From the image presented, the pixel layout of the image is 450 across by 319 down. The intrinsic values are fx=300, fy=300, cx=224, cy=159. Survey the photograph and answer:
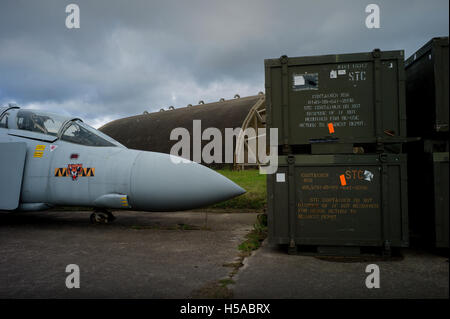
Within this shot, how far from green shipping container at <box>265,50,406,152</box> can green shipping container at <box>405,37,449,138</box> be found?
1.49 ft

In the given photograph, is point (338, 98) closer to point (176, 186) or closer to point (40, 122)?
point (176, 186)

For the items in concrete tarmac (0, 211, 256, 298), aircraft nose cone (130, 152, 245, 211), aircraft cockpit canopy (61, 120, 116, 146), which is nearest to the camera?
concrete tarmac (0, 211, 256, 298)

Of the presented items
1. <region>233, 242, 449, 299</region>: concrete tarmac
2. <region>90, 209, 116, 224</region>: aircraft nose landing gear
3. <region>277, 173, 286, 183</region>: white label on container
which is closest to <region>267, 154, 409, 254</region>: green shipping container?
<region>277, 173, 286, 183</region>: white label on container

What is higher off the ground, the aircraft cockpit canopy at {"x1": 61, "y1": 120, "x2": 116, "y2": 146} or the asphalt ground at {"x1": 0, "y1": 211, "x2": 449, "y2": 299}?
the aircraft cockpit canopy at {"x1": 61, "y1": 120, "x2": 116, "y2": 146}

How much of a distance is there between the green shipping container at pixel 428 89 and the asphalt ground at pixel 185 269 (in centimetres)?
185

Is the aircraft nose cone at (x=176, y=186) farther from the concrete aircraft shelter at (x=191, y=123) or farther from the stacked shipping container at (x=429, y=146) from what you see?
the concrete aircraft shelter at (x=191, y=123)

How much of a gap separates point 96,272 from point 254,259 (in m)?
1.97

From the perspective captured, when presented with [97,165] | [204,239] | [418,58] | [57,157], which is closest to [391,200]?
[418,58]

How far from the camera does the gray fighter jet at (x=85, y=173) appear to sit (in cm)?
554

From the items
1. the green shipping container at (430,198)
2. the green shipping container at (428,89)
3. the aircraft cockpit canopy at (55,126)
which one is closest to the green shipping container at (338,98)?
the green shipping container at (428,89)

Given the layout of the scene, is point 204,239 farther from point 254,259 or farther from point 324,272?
point 324,272

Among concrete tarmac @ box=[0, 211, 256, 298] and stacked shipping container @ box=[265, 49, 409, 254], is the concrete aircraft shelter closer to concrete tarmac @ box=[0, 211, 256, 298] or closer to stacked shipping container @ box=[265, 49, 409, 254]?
concrete tarmac @ box=[0, 211, 256, 298]

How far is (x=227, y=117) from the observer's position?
18.8 m

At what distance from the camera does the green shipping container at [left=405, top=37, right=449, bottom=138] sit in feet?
13.2
